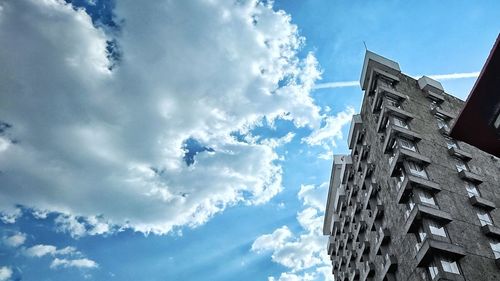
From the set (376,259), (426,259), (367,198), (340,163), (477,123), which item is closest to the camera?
(477,123)

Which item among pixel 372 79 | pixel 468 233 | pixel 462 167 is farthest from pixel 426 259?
pixel 372 79

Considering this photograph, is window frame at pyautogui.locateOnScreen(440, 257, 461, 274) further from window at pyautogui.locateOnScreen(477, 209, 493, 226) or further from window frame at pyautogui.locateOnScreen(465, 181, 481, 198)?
window frame at pyautogui.locateOnScreen(465, 181, 481, 198)

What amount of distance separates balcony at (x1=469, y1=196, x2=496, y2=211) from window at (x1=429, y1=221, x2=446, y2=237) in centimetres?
442

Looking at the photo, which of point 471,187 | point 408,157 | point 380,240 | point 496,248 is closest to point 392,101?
point 408,157

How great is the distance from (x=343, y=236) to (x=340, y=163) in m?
10.0

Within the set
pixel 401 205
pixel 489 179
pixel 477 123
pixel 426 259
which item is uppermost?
pixel 489 179

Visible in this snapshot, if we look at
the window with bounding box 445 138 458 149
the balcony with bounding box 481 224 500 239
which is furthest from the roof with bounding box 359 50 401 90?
the balcony with bounding box 481 224 500 239

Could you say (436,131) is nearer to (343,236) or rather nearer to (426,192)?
(426,192)

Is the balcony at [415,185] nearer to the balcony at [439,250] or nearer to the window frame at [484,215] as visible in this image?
the window frame at [484,215]

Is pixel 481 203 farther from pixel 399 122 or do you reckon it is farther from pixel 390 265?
pixel 399 122

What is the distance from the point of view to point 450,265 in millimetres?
20781

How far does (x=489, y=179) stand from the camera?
28.2 meters

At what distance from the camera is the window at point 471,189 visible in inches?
1023

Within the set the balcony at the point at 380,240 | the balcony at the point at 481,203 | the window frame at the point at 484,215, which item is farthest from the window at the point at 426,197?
the balcony at the point at 380,240
